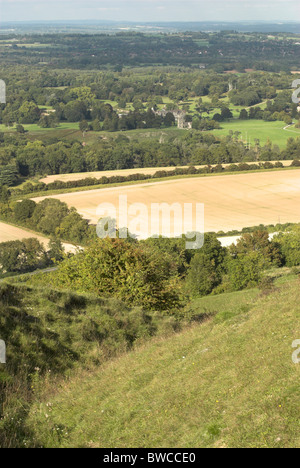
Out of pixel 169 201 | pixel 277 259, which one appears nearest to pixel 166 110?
pixel 169 201

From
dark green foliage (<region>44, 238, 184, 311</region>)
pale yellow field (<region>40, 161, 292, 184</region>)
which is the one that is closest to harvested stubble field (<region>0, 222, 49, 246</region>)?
pale yellow field (<region>40, 161, 292, 184</region>)

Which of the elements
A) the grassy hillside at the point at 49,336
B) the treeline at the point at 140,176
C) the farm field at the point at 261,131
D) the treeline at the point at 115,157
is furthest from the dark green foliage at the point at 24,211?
the farm field at the point at 261,131

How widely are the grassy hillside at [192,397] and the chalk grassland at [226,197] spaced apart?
1711 inches

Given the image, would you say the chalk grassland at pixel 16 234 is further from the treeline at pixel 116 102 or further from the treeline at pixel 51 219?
the treeline at pixel 116 102

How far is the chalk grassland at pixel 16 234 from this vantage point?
5328 cm

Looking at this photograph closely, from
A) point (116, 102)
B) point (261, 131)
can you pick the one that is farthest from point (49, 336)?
point (116, 102)

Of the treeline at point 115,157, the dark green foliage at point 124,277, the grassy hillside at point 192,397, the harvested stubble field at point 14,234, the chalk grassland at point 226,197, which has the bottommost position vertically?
the harvested stubble field at point 14,234

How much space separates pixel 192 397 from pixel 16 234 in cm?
4808

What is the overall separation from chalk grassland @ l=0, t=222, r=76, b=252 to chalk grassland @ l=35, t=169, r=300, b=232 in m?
7.07

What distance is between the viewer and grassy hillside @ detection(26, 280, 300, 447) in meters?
8.51

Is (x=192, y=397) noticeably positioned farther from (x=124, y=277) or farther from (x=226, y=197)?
(x=226, y=197)

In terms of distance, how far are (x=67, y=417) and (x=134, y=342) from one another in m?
5.44

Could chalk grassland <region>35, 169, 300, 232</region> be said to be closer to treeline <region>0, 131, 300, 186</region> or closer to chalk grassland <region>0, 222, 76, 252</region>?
chalk grassland <region>0, 222, 76, 252</region>

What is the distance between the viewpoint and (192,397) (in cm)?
995
